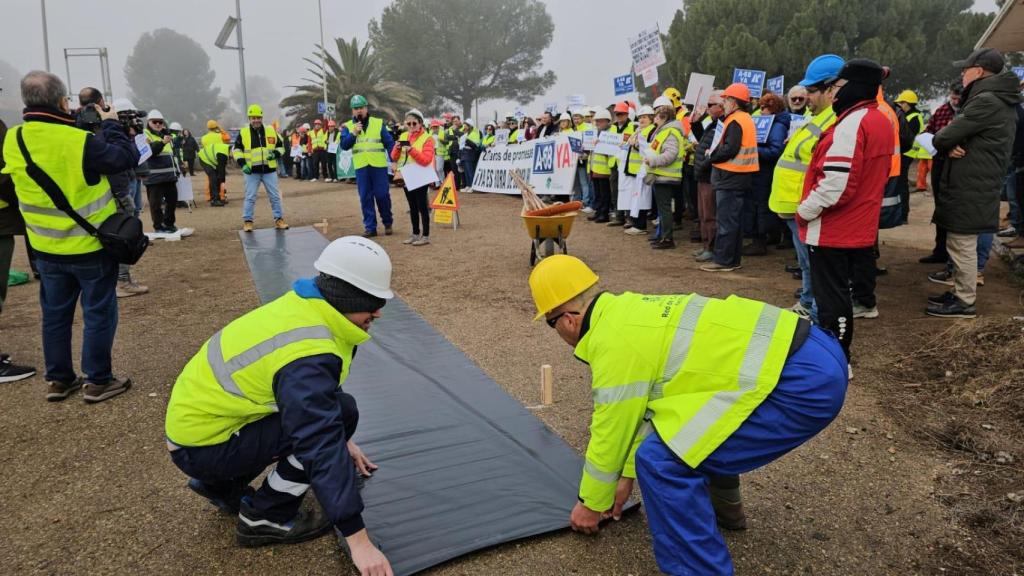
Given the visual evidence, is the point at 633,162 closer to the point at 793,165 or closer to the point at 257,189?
the point at 793,165

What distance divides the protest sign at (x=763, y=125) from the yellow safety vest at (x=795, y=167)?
2.55 m

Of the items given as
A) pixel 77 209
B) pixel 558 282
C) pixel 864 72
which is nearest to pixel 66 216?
pixel 77 209

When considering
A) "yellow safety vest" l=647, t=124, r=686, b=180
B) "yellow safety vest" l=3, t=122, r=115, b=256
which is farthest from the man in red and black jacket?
"yellow safety vest" l=3, t=122, r=115, b=256

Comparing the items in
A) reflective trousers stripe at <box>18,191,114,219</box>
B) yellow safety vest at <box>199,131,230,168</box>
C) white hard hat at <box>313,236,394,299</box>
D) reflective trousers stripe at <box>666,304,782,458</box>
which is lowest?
reflective trousers stripe at <box>666,304,782,458</box>

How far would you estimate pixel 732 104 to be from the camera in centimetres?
675

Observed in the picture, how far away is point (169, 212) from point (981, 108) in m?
11.0

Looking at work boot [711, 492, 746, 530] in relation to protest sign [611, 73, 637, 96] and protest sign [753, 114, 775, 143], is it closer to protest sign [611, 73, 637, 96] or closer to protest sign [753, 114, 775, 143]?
protest sign [753, 114, 775, 143]

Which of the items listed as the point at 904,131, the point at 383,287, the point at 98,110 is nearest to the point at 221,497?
the point at 383,287

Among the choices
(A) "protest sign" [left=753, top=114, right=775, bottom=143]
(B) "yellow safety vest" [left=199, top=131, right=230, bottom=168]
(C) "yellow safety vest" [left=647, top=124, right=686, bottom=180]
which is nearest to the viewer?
(A) "protest sign" [left=753, top=114, right=775, bottom=143]

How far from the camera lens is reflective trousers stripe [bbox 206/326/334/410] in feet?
7.10

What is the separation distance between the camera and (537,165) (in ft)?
43.4

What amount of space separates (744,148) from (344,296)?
5.68 meters

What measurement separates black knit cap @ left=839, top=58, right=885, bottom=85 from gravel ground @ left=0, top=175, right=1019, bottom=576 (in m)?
1.88

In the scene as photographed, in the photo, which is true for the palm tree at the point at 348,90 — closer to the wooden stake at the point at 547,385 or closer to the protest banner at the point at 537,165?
the protest banner at the point at 537,165
